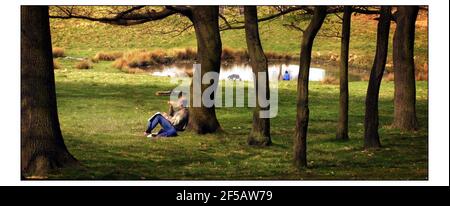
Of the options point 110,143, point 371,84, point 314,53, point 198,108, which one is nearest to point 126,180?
point 110,143

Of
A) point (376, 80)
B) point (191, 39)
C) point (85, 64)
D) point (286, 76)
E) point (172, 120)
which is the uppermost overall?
point (191, 39)

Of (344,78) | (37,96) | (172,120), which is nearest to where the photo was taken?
(37,96)

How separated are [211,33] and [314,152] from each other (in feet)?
16.4

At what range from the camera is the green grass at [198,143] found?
71.7 feet

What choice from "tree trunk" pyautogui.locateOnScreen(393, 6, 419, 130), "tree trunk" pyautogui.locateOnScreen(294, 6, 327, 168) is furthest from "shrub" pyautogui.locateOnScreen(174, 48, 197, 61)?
"tree trunk" pyautogui.locateOnScreen(294, 6, 327, 168)

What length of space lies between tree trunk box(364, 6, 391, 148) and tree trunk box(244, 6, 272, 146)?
275 centimetres

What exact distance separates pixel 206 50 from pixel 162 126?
118 inches

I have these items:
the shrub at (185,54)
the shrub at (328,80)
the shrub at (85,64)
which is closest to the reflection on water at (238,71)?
the shrub at (328,80)

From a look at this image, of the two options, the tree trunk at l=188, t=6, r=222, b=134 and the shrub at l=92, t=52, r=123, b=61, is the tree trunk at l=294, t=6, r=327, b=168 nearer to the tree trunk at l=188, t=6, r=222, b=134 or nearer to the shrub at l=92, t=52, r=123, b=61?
the tree trunk at l=188, t=6, r=222, b=134

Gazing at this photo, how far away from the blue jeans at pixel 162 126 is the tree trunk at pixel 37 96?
370 cm

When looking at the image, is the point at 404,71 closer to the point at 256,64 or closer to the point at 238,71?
the point at 238,71

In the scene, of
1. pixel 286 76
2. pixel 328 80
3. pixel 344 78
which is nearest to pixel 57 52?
pixel 286 76

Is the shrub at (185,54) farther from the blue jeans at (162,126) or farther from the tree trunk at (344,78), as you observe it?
the tree trunk at (344,78)

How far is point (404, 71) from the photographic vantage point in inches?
1056
